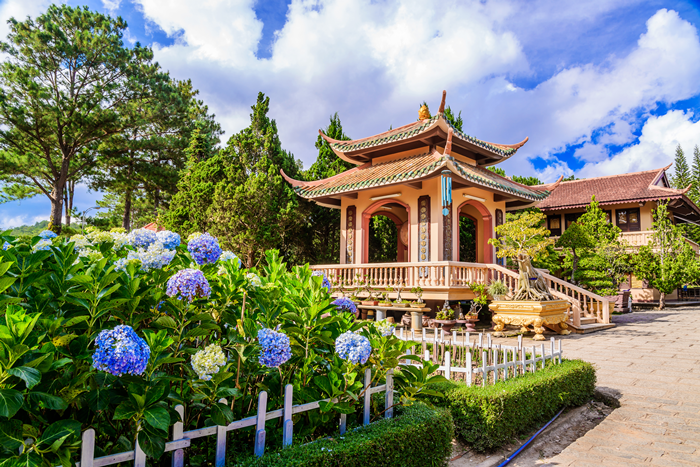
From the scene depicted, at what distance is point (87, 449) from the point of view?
193 centimetres

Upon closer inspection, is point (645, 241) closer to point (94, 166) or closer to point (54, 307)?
point (54, 307)

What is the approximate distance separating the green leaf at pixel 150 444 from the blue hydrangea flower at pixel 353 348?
1166mm

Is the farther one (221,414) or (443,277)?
(443,277)

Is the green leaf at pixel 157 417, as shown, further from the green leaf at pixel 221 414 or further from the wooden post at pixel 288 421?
the wooden post at pixel 288 421

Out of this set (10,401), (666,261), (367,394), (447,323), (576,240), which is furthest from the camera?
(666,261)

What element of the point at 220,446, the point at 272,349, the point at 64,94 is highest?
the point at 64,94

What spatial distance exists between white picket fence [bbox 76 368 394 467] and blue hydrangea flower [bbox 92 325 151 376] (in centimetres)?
34

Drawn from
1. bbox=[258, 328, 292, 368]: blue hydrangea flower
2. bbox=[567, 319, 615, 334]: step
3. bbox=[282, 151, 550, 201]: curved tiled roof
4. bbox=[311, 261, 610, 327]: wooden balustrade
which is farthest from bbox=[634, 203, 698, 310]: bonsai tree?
bbox=[258, 328, 292, 368]: blue hydrangea flower

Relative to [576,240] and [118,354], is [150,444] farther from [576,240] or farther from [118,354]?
[576,240]

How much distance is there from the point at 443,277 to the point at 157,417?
36.1 ft

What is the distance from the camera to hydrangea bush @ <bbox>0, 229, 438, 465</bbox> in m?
1.90

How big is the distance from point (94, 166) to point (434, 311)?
23360 millimetres

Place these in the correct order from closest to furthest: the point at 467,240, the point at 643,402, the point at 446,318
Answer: the point at 643,402
the point at 446,318
the point at 467,240

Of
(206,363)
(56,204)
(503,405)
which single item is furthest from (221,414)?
(56,204)
